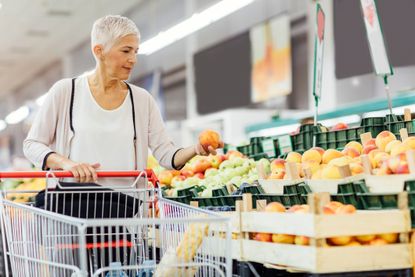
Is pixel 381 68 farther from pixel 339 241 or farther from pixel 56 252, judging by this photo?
pixel 56 252

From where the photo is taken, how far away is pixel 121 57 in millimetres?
3152

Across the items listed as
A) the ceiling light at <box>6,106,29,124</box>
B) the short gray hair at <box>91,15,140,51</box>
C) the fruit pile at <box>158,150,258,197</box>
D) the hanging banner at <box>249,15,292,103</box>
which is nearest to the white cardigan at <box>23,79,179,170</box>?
the short gray hair at <box>91,15,140,51</box>

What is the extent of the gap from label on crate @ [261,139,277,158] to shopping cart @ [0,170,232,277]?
56.4 inches

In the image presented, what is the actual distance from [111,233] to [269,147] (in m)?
1.96

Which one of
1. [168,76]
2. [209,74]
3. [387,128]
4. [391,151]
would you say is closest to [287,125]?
[209,74]

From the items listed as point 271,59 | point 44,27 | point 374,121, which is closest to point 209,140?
point 374,121

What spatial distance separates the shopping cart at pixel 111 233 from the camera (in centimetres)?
249

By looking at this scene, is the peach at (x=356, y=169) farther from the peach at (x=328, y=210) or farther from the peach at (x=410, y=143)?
the peach at (x=328, y=210)

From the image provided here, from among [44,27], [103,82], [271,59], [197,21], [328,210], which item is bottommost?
[328,210]

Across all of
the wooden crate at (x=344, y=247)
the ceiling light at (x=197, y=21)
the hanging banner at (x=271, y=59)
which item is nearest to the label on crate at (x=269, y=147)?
the wooden crate at (x=344, y=247)

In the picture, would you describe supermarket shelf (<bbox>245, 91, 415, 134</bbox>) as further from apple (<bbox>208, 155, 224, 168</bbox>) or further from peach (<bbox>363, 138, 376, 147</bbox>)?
peach (<bbox>363, 138, 376, 147</bbox>)

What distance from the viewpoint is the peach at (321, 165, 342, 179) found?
3.03 metres

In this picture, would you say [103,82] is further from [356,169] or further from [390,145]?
[390,145]

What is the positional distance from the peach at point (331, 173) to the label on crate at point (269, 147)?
1.46 meters
